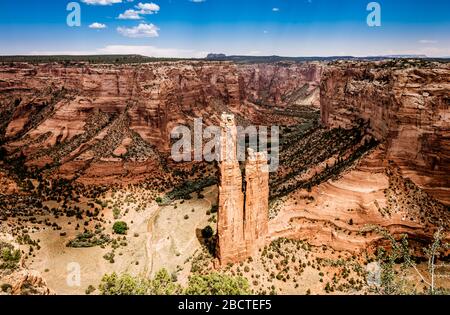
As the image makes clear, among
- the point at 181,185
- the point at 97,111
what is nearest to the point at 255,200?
the point at 181,185

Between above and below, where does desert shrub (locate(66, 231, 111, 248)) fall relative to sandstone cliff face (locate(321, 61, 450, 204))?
below

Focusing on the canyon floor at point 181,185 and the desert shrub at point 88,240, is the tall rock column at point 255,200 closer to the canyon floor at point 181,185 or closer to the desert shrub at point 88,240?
the canyon floor at point 181,185

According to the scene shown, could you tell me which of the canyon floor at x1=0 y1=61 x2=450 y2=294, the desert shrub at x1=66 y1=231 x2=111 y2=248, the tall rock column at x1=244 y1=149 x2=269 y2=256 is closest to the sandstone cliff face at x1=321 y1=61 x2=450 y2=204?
the canyon floor at x1=0 y1=61 x2=450 y2=294

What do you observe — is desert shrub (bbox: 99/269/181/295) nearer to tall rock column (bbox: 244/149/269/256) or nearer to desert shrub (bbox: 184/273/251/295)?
desert shrub (bbox: 184/273/251/295)

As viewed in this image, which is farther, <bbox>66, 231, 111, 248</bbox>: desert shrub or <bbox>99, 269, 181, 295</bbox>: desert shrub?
<bbox>66, 231, 111, 248</bbox>: desert shrub

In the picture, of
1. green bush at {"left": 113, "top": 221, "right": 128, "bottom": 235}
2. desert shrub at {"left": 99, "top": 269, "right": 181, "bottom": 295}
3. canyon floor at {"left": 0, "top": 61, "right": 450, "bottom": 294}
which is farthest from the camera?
green bush at {"left": 113, "top": 221, "right": 128, "bottom": 235}

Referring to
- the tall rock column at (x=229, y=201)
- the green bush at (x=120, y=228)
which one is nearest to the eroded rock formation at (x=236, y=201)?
the tall rock column at (x=229, y=201)
